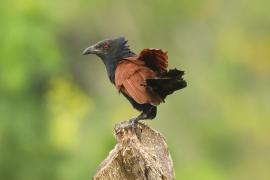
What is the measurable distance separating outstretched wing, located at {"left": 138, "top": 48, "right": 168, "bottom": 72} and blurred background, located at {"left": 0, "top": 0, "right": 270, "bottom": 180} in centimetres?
421

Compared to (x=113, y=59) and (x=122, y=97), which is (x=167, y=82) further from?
(x=122, y=97)

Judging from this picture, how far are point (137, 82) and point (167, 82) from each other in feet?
0.72

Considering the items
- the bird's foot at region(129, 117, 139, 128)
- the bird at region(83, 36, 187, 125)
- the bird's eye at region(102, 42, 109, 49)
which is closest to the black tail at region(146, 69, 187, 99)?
the bird at region(83, 36, 187, 125)

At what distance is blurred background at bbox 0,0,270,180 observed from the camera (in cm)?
1165

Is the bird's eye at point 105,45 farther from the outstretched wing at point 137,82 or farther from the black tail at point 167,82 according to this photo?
the black tail at point 167,82

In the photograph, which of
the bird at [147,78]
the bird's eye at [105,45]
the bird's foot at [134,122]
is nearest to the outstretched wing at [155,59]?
the bird at [147,78]

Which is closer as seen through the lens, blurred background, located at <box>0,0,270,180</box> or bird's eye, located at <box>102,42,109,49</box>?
bird's eye, located at <box>102,42,109,49</box>

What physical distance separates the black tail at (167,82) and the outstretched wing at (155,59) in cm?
10

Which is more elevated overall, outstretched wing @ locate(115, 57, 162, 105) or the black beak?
the black beak

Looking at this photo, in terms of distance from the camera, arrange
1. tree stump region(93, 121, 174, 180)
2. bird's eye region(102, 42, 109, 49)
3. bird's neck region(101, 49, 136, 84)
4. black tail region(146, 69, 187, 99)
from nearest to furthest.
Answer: tree stump region(93, 121, 174, 180) → black tail region(146, 69, 187, 99) → bird's neck region(101, 49, 136, 84) → bird's eye region(102, 42, 109, 49)

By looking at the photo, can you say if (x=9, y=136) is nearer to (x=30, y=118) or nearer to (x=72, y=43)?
(x=30, y=118)

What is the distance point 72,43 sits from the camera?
16781 mm

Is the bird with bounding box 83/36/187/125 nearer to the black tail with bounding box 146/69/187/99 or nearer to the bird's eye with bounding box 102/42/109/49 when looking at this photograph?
the black tail with bounding box 146/69/187/99

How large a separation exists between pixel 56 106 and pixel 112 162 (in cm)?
587
